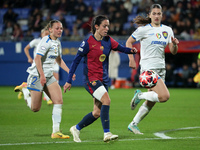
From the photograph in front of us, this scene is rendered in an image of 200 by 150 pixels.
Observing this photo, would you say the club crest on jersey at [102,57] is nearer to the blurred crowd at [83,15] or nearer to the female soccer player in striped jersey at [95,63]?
the female soccer player in striped jersey at [95,63]

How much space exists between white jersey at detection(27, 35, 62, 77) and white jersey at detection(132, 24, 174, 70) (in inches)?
58.9

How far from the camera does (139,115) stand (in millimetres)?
7652

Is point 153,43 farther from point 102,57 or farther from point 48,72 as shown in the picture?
point 48,72

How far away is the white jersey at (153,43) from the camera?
25.0ft

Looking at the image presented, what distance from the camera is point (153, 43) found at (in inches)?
301

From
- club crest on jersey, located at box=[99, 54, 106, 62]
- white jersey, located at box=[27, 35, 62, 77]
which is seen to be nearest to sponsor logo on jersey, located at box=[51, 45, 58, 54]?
white jersey, located at box=[27, 35, 62, 77]

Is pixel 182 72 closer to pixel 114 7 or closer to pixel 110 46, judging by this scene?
pixel 114 7

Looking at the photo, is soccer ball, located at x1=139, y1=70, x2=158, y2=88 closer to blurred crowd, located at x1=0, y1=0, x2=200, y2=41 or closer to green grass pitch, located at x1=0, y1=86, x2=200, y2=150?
green grass pitch, located at x1=0, y1=86, x2=200, y2=150

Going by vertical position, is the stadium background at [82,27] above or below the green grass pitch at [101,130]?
above

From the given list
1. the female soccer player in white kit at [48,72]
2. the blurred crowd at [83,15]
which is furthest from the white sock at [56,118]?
the blurred crowd at [83,15]

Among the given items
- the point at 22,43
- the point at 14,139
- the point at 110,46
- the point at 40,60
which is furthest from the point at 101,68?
the point at 22,43

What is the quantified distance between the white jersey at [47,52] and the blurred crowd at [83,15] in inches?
558

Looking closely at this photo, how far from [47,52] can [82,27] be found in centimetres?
1633

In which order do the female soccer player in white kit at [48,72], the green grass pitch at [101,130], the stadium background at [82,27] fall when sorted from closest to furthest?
the green grass pitch at [101,130], the female soccer player in white kit at [48,72], the stadium background at [82,27]
